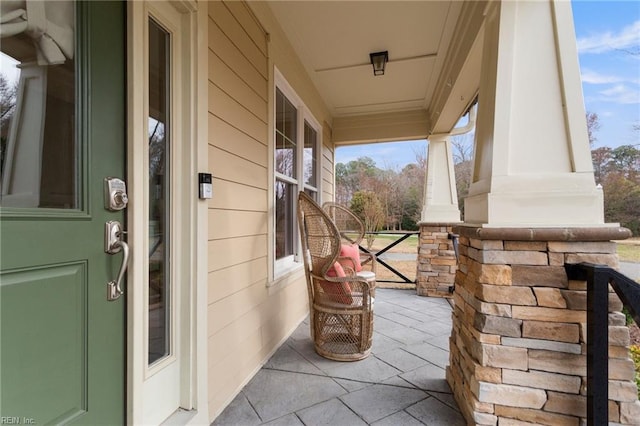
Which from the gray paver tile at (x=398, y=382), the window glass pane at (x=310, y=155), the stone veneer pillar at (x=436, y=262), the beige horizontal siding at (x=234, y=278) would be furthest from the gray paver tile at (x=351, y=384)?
the stone veneer pillar at (x=436, y=262)

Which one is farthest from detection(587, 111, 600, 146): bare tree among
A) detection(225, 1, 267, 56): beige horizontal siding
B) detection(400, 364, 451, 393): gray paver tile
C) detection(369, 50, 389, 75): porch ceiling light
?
detection(225, 1, 267, 56): beige horizontal siding

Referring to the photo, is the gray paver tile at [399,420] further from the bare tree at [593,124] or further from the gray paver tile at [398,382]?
the bare tree at [593,124]

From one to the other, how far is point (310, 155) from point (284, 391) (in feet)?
9.09

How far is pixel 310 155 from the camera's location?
12.7 ft

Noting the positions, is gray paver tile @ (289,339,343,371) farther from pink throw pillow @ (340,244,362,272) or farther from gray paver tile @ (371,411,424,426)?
pink throw pillow @ (340,244,362,272)

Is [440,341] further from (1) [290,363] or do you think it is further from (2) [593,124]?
(2) [593,124]

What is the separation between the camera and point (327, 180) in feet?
15.4

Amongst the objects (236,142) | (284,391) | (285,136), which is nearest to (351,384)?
(284,391)

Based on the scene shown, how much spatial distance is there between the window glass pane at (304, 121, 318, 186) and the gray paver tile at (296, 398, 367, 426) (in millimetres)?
2409

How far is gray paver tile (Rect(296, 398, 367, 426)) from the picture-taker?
1.57m

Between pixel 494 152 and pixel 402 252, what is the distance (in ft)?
20.2

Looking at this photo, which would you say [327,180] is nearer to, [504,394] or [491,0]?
[491,0]

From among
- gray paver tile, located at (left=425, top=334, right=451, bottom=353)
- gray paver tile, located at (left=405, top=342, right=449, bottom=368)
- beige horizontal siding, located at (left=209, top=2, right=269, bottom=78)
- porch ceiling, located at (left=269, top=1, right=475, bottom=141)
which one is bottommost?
gray paver tile, located at (left=425, top=334, right=451, bottom=353)

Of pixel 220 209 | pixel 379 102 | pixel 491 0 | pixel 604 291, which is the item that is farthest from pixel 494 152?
pixel 379 102
